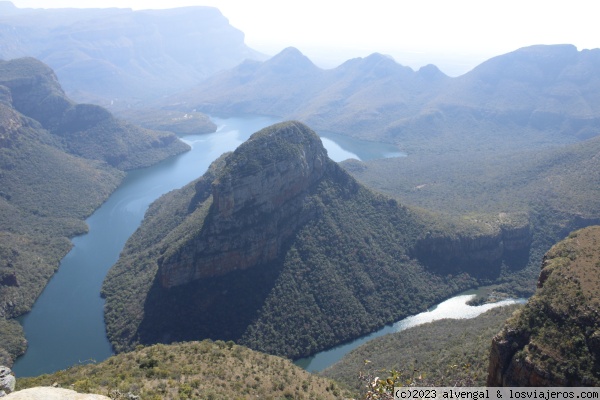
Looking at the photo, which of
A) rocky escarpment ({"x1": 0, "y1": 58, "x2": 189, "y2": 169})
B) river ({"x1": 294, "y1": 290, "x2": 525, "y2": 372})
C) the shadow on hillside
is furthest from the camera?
rocky escarpment ({"x1": 0, "y1": 58, "x2": 189, "y2": 169})

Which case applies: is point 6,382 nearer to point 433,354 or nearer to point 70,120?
point 433,354

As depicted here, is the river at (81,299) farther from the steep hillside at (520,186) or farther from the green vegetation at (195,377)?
the steep hillside at (520,186)

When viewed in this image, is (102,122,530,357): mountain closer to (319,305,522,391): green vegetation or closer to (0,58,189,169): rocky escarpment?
(319,305,522,391): green vegetation

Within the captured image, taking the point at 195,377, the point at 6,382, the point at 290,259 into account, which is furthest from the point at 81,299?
the point at 6,382

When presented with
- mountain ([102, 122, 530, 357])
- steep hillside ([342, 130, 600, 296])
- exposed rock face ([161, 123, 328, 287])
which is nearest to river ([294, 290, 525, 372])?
mountain ([102, 122, 530, 357])

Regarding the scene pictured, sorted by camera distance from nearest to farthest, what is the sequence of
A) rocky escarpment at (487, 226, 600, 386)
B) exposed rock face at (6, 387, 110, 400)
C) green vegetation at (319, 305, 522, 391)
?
exposed rock face at (6, 387, 110, 400)
rocky escarpment at (487, 226, 600, 386)
green vegetation at (319, 305, 522, 391)

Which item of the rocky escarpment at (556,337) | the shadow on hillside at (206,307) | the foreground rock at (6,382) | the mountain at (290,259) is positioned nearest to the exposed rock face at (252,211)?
the mountain at (290,259)

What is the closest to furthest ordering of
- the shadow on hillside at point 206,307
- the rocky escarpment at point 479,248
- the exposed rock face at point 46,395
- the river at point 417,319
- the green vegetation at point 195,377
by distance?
the exposed rock face at point 46,395 < the green vegetation at point 195,377 < the river at point 417,319 < the shadow on hillside at point 206,307 < the rocky escarpment at point 479,248
